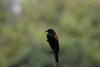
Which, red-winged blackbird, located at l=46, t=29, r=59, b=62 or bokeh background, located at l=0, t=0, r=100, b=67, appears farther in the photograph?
bokeh background, located at l=0, t=0, r=100, b=67

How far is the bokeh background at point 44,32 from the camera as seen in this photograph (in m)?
15.7

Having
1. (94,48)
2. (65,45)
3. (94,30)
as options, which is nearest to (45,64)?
(65,45)

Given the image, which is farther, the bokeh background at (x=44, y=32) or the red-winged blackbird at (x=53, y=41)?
the bokeh background at (x=44, y=32)

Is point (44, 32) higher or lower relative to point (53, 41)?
higher

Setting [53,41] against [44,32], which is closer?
[53,41]

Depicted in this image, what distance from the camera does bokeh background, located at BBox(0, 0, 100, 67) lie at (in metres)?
15.7

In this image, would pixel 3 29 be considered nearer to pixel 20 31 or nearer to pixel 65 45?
pixel 20 31

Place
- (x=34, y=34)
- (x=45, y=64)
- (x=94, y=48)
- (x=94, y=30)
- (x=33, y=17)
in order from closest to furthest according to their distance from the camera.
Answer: (x=45, y=64), (x=94, y=48), (x=94, y=30), (x=34, y=34), (x=33, y=17)

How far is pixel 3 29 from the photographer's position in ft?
74.3

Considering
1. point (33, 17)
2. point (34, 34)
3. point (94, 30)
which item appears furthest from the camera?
point (33, 17)

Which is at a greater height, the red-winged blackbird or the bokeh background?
the bokeh background

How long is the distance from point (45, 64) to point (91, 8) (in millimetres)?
6528

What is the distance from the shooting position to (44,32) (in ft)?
60.9

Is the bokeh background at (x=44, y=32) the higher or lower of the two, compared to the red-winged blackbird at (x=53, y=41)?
higher
